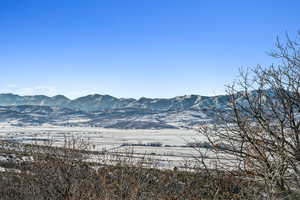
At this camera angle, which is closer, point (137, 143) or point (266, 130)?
point (266, 130)

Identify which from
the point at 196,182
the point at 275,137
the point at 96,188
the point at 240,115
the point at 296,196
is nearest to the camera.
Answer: the point at 296,196

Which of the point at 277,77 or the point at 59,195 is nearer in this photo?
the point at 277,77

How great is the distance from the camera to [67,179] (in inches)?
271

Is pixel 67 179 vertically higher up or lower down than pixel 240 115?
lower down

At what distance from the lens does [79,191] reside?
21.3 ft

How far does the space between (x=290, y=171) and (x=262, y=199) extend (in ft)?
2.49

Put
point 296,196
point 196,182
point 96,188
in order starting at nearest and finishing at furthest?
point 296,196, point 96,188, point 196,182

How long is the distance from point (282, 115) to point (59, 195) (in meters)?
5.14

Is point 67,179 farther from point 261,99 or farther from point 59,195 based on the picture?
point 261,99

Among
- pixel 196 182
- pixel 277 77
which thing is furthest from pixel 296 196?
pixel 196 182

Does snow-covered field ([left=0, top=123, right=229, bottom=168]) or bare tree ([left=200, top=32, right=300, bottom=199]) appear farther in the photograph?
snow-covered field ([left=0, top=123, right=229, bottom=168])

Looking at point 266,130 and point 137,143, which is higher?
point 266,130

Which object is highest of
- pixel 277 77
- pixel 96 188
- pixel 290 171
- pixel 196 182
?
pixel 277 77

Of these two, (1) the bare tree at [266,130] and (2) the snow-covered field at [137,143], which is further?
(2) the snow-covered field at [137,143]
